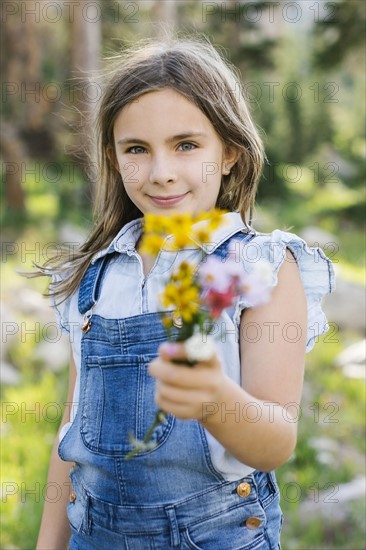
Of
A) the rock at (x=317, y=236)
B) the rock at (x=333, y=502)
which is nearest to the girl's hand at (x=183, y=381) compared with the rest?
the rock at (x=333, y=502)

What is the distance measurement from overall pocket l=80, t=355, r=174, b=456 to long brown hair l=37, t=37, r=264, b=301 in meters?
0.33

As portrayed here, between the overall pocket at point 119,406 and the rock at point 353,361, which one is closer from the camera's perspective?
the overall pocket at point 119,406

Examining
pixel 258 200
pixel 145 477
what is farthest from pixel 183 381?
pixel 258 200

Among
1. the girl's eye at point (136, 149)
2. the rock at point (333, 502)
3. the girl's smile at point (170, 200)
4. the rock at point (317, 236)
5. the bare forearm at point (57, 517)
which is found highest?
the rock at point (317, 236)

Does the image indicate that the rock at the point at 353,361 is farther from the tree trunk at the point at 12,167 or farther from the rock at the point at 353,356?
the tree trunk at the point at 12,167

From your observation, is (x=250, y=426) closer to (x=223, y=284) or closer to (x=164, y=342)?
(x=164, y=342)

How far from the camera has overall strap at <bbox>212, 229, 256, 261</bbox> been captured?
156 centimetres

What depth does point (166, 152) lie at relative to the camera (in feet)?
5.30

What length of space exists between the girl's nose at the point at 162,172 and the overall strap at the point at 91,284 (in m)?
0.27

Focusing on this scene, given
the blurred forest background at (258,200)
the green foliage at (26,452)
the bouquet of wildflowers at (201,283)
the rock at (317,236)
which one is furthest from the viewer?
the rock at (317,236)

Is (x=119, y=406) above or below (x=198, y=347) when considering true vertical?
below

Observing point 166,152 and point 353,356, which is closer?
point 166,152

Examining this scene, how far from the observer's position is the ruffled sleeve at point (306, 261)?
153cm

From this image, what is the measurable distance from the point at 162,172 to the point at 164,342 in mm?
370
